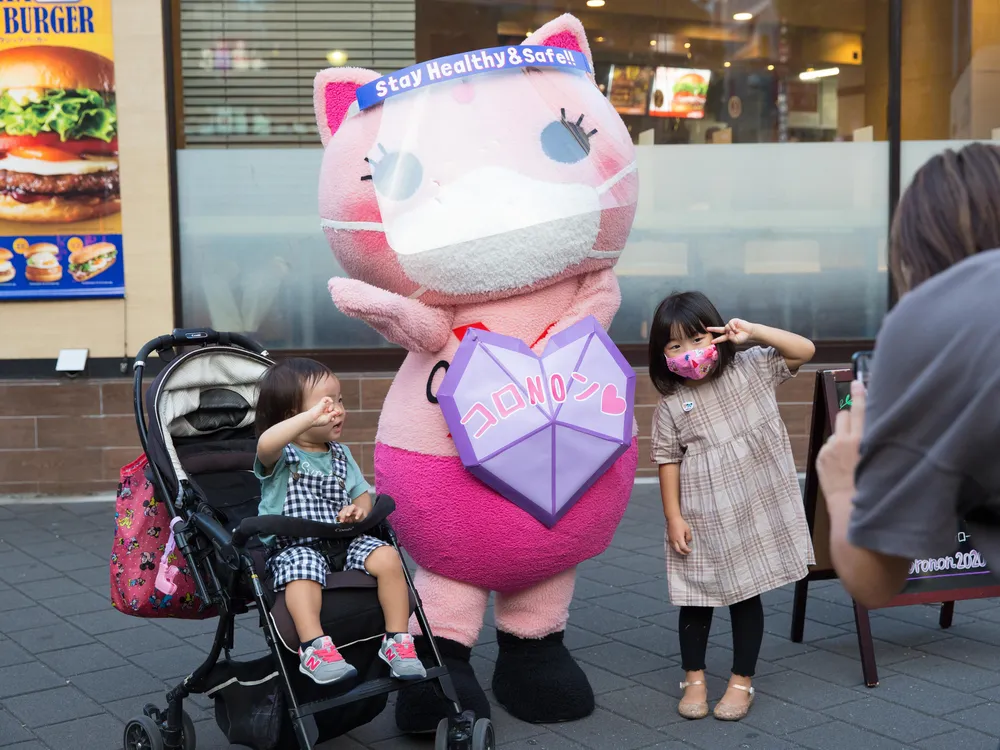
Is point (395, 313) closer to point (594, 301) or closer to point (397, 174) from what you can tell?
point (397, 174)

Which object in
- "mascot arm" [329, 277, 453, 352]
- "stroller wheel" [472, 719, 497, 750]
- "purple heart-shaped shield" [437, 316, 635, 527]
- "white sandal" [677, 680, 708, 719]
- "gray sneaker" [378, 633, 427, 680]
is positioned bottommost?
"white sandal" [677, 680, 708, 719]

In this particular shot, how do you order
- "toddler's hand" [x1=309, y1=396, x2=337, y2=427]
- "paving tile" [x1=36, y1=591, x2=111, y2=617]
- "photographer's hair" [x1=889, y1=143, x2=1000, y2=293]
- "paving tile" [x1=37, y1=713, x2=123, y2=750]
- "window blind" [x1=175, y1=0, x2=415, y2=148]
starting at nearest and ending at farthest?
"photographer's hair" [x1=889, y1=143, x2=1000, y2=293] → "toddler's hand" [x1=309, y1=396, x2=337, y2=427] → "paving tile" [x1=37, y1=713, x2=123, y2=750] → "paving tile" [x1=36, y1=591, x2=111, y2=617] → "window blind" [x1=175, y1=0, x2=415, y2=148]

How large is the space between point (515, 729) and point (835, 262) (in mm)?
5114

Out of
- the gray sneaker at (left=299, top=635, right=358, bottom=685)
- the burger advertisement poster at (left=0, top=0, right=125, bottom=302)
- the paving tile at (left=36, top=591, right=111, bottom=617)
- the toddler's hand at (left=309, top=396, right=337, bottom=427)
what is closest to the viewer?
the gray sneaker at (left=299, top=635, right=358, bottom=685)

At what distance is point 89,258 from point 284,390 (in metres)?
4.44

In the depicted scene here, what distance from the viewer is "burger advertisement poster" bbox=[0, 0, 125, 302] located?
7.42 meters

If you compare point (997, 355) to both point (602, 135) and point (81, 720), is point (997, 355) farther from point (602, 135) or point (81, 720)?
point (81, 720)

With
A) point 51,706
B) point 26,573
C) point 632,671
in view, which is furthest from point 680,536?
point 26,573

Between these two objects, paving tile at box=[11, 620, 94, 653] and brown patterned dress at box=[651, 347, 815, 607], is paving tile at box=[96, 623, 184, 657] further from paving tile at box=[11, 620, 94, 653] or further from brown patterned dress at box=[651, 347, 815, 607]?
brown patterned dress at box=[651, 347, 815, 607]

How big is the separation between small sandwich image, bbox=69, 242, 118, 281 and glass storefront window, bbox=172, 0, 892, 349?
1.59ft

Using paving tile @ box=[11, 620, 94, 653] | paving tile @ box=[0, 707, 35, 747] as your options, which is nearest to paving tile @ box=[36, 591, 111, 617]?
paving tile @ box=[11, 620, 94, 653]

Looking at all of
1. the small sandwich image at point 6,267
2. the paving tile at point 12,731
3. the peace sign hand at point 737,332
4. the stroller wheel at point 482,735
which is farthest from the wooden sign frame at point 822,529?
the small sandwich image at point 6,267

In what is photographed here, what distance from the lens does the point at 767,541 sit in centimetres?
411

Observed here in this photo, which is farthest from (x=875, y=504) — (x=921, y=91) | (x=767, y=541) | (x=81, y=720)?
(x=921, y=91)
